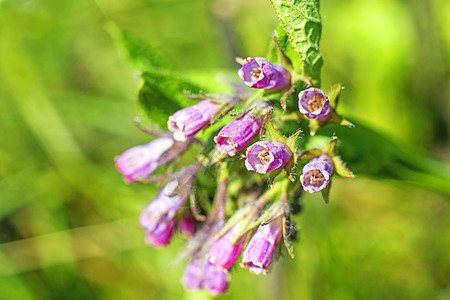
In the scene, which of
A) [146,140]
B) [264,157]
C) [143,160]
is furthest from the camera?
[146,140]

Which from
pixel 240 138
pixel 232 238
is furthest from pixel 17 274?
pixel 240 138

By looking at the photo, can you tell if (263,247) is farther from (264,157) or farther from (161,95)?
(161,95)

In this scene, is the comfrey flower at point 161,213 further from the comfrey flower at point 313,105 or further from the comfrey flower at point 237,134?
the comfrey flower at point 313,105

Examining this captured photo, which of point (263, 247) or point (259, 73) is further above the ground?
point (259, 73)

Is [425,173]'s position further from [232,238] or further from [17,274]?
[17,274]

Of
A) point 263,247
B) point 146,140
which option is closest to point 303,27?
point 263,247
